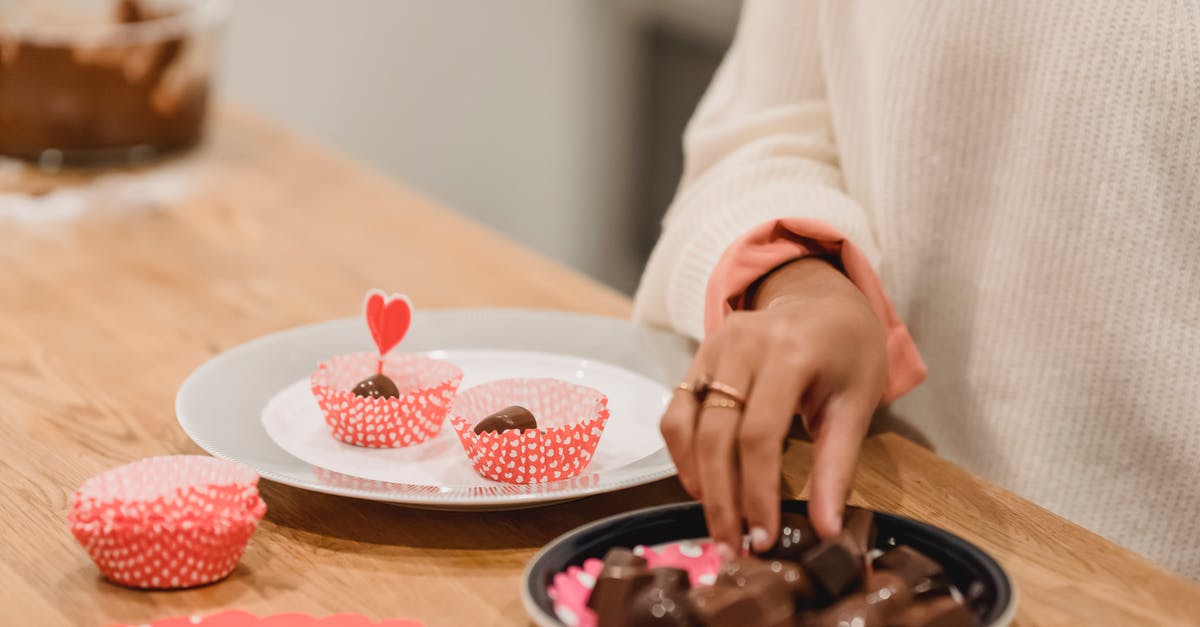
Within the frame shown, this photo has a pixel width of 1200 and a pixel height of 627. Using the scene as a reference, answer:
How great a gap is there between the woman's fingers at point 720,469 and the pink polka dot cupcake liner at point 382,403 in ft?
0.75

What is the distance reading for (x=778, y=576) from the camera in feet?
2.10

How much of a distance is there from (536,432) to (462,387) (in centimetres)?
17

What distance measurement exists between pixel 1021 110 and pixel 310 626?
684 mm

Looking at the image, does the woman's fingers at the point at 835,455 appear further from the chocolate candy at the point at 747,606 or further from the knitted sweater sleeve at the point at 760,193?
the knitted sweater sleeve at the point at 760,193

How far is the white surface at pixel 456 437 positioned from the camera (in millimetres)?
844

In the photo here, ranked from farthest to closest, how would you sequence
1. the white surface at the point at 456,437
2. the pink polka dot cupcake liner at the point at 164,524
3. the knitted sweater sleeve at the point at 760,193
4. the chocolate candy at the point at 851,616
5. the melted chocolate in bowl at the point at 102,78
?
the melted chocolate in bowl at the point at 102,78, the knitted sweater sleeve at the point at 760,193, the white surface at the point at 456,437, the pink polka dot cupcake liner at the point at 164,524, the chocolate candy at the point at 851,616

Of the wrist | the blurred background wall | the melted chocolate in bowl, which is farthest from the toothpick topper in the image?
the blurred background wall

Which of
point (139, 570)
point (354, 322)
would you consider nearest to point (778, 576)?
point (139, 570)

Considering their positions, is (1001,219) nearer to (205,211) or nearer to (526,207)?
(205,211)

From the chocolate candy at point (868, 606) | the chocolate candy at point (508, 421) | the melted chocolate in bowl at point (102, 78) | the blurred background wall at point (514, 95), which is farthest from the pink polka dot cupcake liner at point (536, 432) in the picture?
the blurred background wall at point (514, 95)

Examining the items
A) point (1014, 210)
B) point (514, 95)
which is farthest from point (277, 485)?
point (514, 95)

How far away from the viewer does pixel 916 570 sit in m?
0.67

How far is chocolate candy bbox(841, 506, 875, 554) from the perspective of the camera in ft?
2.27

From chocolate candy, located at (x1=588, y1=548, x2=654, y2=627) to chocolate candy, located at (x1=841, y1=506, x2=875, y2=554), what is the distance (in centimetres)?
11
